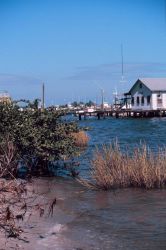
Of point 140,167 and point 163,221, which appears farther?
point 140,167

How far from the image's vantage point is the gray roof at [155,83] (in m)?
72.5

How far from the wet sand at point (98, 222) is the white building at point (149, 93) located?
5979 centimetres

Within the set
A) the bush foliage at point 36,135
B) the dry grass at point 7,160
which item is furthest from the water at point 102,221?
the bush foliage at point 36,135

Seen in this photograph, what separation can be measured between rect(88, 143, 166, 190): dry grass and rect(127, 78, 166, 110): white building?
59109 mm

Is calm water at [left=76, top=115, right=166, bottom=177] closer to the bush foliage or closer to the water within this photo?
the bush foliage

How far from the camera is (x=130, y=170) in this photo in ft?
43.1

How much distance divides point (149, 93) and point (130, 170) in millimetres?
60815

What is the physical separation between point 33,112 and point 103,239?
8138mm

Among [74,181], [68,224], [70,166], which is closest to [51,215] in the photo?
[68,224]

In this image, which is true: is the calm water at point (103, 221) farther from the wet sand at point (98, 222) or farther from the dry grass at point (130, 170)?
the dry grass at point (130, 170)

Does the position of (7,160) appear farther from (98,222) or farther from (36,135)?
(36,135)

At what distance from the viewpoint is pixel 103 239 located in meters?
8.70

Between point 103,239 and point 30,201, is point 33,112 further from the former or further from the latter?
point 103,239

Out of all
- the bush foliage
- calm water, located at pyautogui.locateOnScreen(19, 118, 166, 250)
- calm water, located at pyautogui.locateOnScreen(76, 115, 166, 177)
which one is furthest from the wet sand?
calm water, located at pyautogui.locateOnScreen(76, 115, 166, 177)
